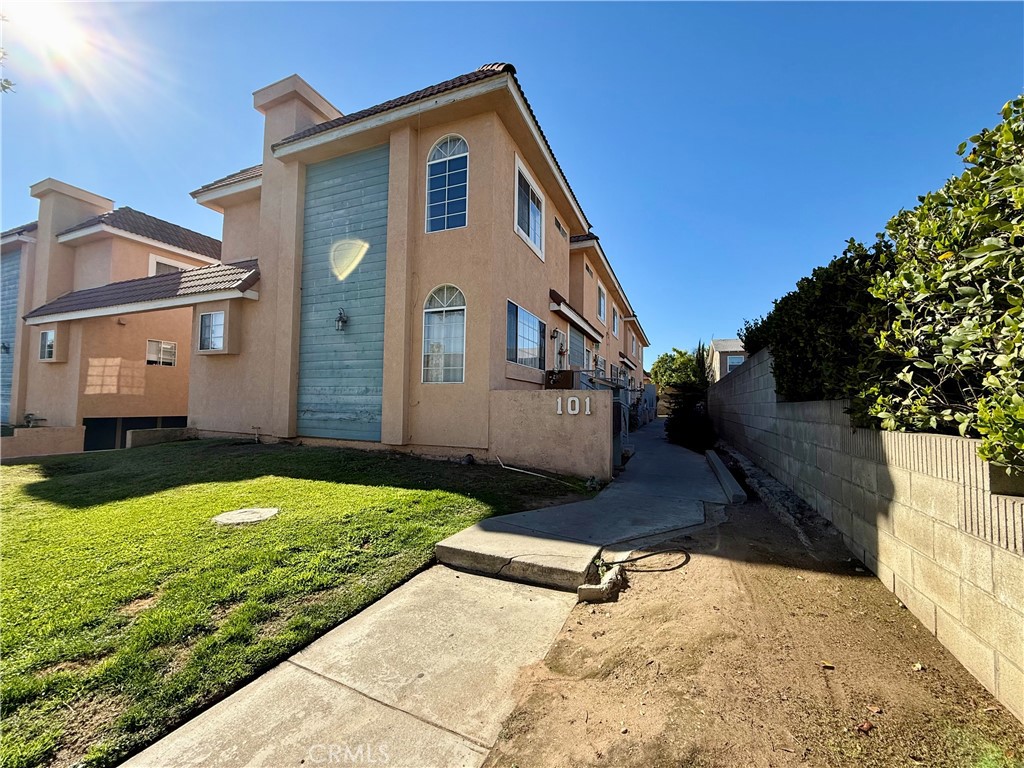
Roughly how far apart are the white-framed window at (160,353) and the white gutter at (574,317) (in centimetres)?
1482

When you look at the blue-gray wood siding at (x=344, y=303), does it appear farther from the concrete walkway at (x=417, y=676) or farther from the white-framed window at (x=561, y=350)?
the concrete walkway at (x=417, y=676)

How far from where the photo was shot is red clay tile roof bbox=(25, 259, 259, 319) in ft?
37.7

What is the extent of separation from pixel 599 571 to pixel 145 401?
18461 mm

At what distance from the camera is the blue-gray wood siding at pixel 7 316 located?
16.7 meters

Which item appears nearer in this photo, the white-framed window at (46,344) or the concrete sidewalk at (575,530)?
the concrete sidewalk at (575,530)

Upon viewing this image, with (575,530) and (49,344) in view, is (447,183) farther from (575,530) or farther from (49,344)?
(49,344)

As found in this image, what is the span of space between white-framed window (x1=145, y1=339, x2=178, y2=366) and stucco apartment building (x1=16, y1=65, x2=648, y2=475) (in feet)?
10.3

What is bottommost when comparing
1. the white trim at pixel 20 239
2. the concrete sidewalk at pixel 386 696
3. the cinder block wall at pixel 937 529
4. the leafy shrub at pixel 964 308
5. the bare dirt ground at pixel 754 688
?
the concrete sidewalk at pixel 386 696

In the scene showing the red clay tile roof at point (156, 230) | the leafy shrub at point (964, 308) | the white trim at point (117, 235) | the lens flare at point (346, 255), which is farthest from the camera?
the red clay tile roof at point (156, 230)

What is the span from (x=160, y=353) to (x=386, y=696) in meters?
18.9

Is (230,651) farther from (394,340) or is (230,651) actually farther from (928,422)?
(394,340)

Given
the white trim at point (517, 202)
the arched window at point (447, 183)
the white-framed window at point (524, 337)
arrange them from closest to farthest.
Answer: the arched window at point (447, 183) < the white-framed window at point (524, 337) < the white trim at point (517, 202)

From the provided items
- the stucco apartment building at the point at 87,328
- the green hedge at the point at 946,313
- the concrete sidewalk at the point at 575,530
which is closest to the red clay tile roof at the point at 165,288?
the stucco apartment building at the point at 87,328

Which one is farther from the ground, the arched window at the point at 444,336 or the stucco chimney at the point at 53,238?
the stucco chimney at the point at 53,238
